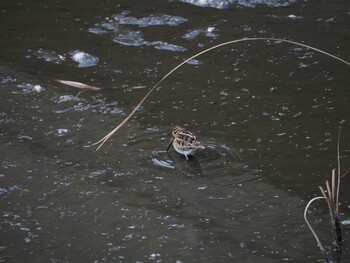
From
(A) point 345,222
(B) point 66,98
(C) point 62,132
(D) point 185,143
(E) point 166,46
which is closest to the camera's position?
Answer: (A) point 345,222

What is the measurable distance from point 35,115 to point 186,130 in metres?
1.40

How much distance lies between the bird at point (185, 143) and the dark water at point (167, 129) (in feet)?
0.42

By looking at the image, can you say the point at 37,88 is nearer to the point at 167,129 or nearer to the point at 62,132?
the point at 62,132

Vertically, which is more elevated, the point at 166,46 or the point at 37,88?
the point at 166,46

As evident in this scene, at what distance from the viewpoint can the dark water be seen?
4863mm

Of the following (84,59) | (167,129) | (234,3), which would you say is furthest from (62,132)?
(234,3)

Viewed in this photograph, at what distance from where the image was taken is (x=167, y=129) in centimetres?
632

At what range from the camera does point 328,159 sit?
5715 millimetres

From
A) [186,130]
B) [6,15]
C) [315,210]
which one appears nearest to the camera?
[315,210]

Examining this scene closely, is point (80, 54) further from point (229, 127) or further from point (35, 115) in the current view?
point (229, 127)

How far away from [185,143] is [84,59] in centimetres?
238

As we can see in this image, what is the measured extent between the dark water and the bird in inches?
5.1

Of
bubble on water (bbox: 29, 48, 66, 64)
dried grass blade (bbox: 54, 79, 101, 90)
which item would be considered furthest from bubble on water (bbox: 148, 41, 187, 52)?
dried grass blade (bbox: 54, 79, 101, 90)

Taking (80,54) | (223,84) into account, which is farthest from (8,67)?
(223,84)
